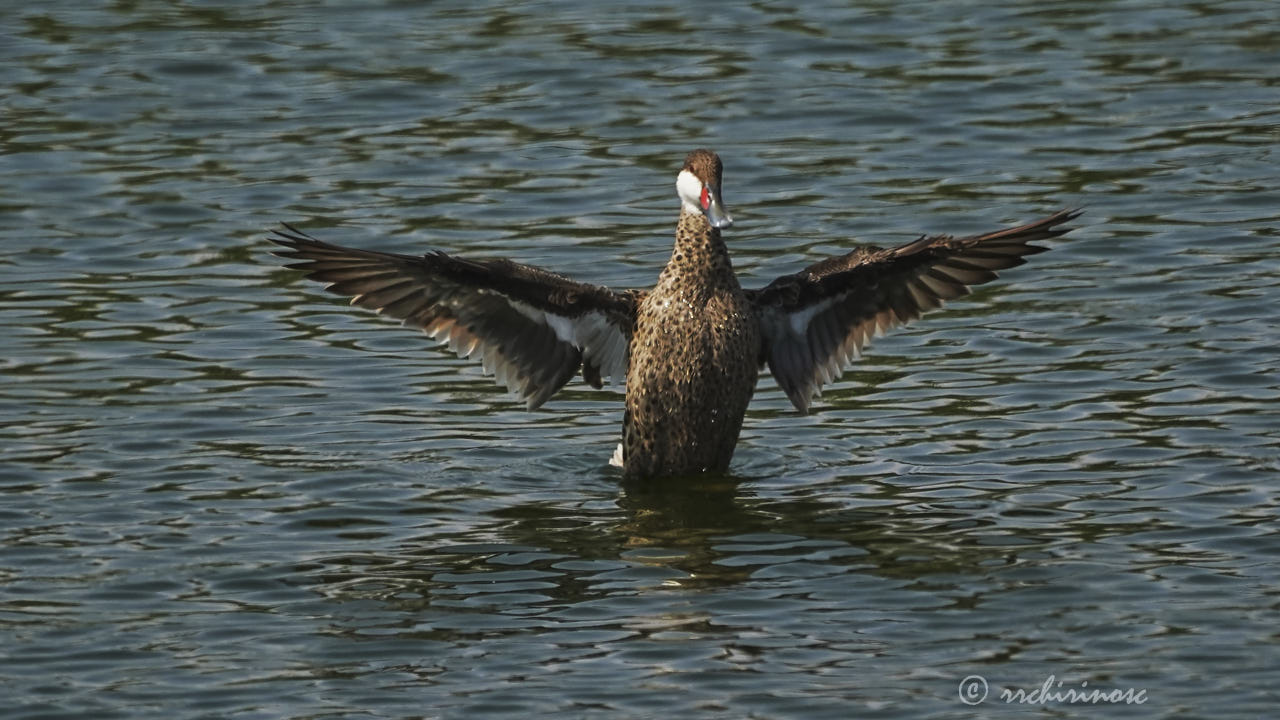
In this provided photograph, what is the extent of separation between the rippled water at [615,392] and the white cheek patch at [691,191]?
3.74ft

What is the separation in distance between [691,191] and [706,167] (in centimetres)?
15

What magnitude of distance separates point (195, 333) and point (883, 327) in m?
3.64

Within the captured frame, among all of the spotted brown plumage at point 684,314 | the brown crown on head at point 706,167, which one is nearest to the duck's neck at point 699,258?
the spotted brown plumage at point 684,314

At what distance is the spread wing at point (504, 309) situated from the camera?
30.9ft

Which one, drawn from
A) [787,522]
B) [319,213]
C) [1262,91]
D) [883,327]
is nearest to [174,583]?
[787,522]

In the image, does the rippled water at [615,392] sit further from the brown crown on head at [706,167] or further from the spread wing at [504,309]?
the brown crown on head at [706,167]

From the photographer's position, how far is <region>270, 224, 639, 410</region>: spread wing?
30.9 ft

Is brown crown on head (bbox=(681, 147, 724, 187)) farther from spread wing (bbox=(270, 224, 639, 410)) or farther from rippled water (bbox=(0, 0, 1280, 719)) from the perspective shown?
rippled water (bbox=(0, 0, 1280, 719))

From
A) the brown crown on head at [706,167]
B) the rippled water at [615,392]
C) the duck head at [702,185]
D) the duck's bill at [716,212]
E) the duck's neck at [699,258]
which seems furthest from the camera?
the duck's neck at [699,258]

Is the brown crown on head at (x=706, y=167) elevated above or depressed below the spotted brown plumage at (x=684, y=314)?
above

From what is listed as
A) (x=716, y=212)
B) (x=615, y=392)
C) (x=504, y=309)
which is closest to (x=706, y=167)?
(x=716, y=212)

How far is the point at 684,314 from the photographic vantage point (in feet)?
31.3

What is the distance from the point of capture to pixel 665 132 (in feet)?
48.7

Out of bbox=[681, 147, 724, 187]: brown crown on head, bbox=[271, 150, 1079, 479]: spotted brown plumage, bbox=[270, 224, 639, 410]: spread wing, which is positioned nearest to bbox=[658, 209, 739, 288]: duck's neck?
bbox=[271, 150, 1079, 479]: spotted brown plumage
